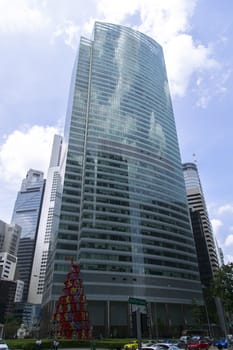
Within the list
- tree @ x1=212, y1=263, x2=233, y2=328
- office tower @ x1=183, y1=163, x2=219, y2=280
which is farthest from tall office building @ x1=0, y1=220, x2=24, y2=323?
tree @ x1=212, y1=263, x2=233, y2=328

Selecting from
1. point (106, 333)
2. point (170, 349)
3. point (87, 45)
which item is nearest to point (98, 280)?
point (106, 333)

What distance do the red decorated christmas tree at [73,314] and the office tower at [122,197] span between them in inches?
792

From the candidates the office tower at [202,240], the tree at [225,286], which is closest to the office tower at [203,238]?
the office tower at [202,240]

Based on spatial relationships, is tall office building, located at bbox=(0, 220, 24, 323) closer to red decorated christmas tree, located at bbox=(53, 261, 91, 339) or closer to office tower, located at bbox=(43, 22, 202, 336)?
office tower, located at bbox=(43, 22, 202, 336)

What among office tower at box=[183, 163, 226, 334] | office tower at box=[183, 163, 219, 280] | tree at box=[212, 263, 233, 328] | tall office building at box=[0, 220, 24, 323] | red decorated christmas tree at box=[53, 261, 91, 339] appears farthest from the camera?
tall office building at box=[0, 220, 24, 323]

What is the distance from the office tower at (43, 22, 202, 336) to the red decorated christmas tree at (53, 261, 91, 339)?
20.1 metres

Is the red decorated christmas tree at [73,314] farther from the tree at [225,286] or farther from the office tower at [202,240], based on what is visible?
the office tower at [202,240]

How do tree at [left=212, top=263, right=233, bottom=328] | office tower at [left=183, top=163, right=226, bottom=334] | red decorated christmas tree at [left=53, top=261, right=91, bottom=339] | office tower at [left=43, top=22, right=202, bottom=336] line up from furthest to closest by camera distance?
office tower at [left=183, top=163, right=226, bottom=334] < office tower at [left=43, top=22, right=202, bottom=336] < red decorated christmas tree at [left=53, top=261, right=91, bottom=339] < tree at [left=212, top=263, right=233, bottom=328]

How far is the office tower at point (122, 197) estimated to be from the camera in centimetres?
8300

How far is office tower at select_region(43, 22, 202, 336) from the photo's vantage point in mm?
83000

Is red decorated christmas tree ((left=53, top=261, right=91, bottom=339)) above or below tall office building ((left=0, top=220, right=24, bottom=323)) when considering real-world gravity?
below

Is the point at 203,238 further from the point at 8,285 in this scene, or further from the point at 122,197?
the point at 8,285

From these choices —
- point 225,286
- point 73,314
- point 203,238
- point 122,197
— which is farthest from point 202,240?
point 225,286

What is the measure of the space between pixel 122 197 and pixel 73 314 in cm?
4933
